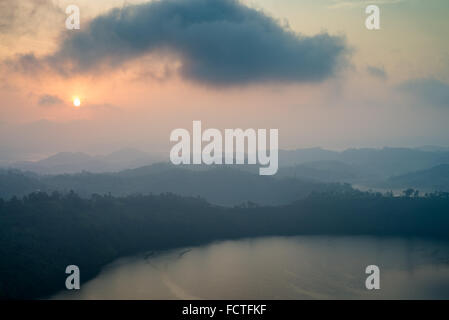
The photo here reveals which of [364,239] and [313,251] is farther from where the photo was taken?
[364,239]

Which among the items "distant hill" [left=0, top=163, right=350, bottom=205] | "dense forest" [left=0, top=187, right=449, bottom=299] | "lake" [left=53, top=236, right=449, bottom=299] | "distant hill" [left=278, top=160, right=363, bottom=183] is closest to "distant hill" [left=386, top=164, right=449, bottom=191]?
"distant hill" [left=278, top=160, right=363, bottom=183]

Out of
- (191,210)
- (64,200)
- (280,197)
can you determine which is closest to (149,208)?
(191,210)

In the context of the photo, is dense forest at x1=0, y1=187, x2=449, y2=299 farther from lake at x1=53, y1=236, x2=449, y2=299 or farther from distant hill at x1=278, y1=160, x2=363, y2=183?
distant hill at x1=278, y1=160, x2=363, y2=183

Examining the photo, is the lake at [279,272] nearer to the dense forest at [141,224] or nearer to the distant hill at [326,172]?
the dense forest at [141,224]

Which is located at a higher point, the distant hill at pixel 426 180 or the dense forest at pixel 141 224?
the distant hill at pixel 426 180

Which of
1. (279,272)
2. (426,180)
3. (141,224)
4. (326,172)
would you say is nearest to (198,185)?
(141,224)

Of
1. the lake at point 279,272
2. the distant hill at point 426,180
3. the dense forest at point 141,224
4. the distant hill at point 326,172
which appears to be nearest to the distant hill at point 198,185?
the dense forest at point 141,224

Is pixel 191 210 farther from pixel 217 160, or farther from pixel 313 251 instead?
pixel 217 160
